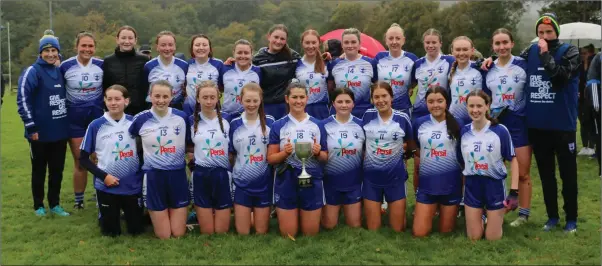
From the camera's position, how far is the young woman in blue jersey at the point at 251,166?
19.3 feet

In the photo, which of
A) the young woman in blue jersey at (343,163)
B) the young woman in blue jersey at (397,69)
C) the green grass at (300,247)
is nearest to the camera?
the green grass at (300,247)

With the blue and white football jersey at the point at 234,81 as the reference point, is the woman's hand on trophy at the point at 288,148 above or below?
below

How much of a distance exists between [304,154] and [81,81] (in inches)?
125

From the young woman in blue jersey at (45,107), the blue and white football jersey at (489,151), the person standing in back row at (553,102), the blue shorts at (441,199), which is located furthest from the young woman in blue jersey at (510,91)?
the young woman in blue jersey at (45,107)

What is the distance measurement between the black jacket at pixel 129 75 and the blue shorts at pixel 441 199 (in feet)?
11.9

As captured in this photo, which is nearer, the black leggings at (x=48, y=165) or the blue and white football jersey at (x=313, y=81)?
the black leggings at (x=48, y=165)

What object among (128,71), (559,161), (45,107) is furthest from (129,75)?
(559,161)

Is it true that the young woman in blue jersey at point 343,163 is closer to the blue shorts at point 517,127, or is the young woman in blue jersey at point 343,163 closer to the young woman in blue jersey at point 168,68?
the blue shorts at point 517,127

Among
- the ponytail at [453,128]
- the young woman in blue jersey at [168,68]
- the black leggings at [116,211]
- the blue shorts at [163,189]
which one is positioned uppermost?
the young woman in blue jersey at [168,68]

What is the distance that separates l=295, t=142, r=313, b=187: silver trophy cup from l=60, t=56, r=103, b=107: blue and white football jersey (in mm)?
2967

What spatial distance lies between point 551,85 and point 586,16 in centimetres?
3398

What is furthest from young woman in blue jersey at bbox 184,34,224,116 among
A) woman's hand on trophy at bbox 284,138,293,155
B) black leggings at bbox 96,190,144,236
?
woman's hand on trophy at bbox 284,138,293,155

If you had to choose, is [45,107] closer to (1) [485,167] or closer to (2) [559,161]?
(1) [485,167]

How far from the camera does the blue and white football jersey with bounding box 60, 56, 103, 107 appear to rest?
22.4ft
